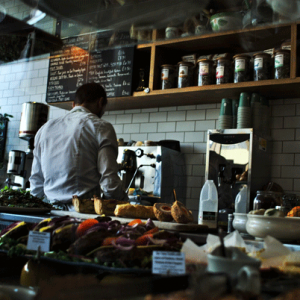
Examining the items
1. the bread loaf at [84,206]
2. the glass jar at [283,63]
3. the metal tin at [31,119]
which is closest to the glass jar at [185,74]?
the glass jar at [283,63]

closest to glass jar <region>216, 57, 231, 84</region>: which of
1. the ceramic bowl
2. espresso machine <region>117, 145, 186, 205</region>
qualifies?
espresso machine <region>117, 145, 186, 205</region>

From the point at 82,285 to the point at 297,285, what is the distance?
310 millimetres

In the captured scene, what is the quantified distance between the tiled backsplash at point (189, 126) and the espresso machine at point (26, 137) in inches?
14.2

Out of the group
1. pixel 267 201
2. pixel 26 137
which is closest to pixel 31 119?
pixel 26 137

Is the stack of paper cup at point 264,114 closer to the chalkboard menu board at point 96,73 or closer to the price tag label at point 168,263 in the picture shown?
the chalkboard menu board at point 96,73

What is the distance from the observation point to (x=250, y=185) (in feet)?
10.2

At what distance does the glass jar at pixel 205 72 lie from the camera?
11.7ft

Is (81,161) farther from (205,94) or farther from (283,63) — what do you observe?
(283,63)

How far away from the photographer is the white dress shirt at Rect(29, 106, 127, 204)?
7.13 ft

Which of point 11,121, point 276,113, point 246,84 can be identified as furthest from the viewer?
point 11,121

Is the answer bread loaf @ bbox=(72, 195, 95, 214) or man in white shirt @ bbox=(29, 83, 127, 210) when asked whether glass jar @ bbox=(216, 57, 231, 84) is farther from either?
bread loaf @ bbox=(72, 195, 95, 214)

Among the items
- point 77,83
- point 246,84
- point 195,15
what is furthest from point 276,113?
point 195,15

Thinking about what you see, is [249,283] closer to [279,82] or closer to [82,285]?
[82,285]

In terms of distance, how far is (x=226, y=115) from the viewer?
345 centimetres
